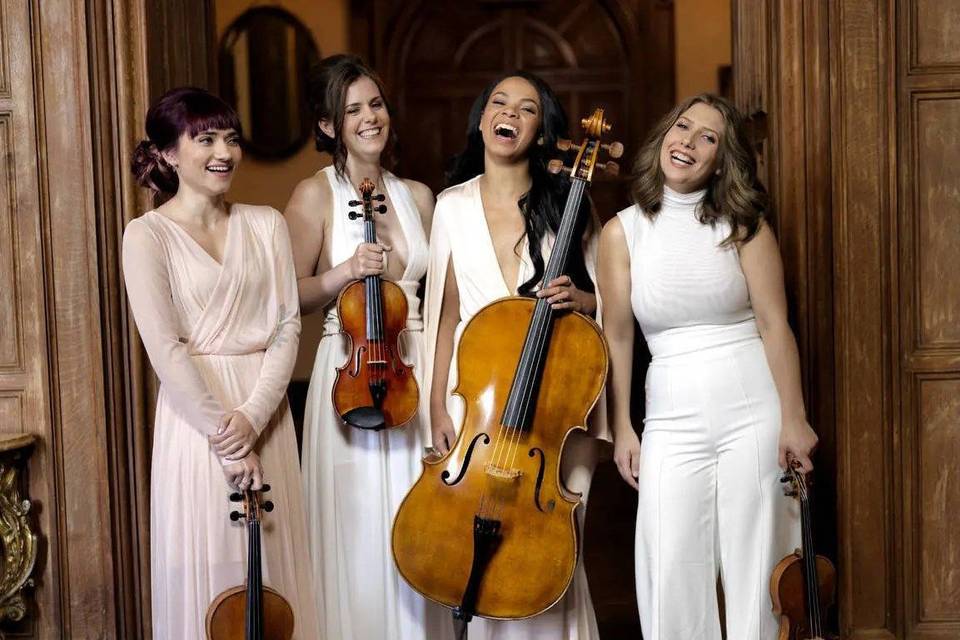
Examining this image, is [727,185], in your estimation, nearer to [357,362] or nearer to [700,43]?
[357,362]

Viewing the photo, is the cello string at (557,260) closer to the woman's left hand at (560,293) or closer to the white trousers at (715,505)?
the woman's left hand at (560,293)

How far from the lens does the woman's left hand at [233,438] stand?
2623 mm

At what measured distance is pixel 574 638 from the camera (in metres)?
2.90

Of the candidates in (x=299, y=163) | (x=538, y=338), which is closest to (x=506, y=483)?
(x=538, y=338)

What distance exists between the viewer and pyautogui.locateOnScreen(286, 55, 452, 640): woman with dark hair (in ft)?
10.1

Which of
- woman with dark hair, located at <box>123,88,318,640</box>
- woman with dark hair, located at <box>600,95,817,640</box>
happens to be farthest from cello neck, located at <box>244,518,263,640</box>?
woman with dark hair, located at <box>600,95,817,640</box>

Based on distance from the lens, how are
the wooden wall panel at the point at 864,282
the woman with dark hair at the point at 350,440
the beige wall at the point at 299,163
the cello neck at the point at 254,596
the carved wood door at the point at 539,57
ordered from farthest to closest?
the carved wood door at the point at 539,57
the beige wall at the point at 299,163
the wooden wall panel at the point at 864,282
the woman with dark hair at the point at 350,440
the cello neck at the point at 254,596

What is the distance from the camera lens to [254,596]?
245cm

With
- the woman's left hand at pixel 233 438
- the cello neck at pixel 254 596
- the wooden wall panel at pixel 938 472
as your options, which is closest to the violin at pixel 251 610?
the cello neck at pixel 254 596

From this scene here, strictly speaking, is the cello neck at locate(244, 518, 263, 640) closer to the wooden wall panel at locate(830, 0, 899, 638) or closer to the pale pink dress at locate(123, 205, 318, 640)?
the pale pink dress at locate(123, 205, 318, 640)

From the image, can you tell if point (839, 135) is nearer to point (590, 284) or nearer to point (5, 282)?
point (590, 284)

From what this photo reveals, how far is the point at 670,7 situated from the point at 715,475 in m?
4.33

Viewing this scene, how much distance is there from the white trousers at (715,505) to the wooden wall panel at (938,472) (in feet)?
2.65

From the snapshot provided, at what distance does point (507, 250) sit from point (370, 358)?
437mm
